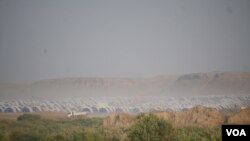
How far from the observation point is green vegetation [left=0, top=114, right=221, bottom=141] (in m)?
12.8

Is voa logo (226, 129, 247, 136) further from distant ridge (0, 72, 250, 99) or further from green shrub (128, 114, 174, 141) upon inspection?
distant ridge (0, 72, 250, 99)

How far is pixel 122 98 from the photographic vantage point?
16.1 metres

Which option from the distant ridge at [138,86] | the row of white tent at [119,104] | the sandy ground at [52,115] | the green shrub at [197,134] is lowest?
the green shrub at [197,134]

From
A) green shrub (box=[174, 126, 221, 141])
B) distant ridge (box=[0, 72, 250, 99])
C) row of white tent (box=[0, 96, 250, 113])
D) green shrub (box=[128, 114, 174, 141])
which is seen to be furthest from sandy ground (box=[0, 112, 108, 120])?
green shrub (box=[174, 126, 221, 141])

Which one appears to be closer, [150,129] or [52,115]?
[150,129]

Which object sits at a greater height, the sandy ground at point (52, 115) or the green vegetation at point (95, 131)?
the sandy ground at point (52, 115)

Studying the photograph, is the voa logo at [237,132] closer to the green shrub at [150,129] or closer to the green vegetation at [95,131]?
the green vegetation at [95,131]

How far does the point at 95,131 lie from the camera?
45.8 feet

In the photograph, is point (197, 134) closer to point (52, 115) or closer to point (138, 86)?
point (138, 86)

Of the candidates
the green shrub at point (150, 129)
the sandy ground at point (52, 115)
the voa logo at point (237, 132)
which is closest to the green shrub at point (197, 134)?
the green shrub at point (150, 129)

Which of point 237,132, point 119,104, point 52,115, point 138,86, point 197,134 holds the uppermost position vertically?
point 138,86

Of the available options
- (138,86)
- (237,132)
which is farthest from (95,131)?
(237,132)

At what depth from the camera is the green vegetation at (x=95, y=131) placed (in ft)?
42.1

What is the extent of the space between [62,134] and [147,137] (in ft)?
9.13
